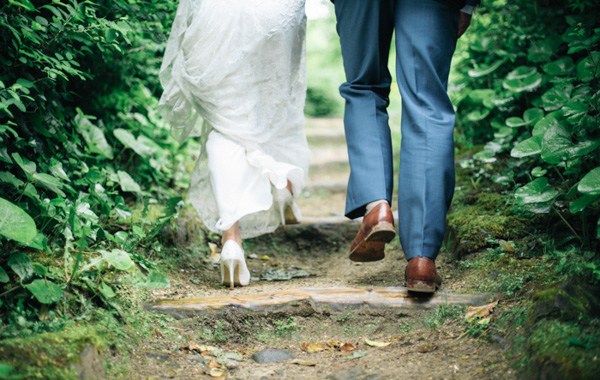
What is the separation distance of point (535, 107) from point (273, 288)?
174cm

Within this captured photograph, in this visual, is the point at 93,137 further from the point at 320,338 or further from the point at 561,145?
the point at 561,145

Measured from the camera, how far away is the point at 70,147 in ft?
7.20

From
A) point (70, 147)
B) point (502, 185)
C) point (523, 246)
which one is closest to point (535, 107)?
point (502, 185)

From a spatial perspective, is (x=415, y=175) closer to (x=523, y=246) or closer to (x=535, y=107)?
(x=523, y=246)

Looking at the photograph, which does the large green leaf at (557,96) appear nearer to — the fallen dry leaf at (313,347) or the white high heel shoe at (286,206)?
the white high heel shoe at (286,206)

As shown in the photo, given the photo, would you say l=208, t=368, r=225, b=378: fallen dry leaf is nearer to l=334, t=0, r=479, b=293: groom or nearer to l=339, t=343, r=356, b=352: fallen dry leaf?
l=339, t=343, r=356, b=352: fallen dry leaf

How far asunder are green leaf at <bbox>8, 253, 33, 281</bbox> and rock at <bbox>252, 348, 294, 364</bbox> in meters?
0.77

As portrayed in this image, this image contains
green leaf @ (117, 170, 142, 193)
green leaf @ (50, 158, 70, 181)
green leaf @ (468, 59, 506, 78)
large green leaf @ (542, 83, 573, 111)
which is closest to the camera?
green leaf @ (50, 158, 70, 181)

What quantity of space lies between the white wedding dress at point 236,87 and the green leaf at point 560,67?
129cm

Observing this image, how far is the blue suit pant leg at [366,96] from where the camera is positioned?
1925mm

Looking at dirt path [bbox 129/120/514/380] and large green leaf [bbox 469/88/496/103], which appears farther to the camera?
large green leaf [bbox 469/88/496/103]

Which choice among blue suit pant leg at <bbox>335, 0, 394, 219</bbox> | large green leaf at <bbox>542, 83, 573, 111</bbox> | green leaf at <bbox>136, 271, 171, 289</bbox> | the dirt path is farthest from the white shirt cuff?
green leaf at <bbox>136, 271, 171, 289</bbox>

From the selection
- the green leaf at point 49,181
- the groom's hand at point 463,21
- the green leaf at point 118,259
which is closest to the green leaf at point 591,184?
the groom's hand at point 463,21

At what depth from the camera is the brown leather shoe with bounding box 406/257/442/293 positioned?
1775 mm
